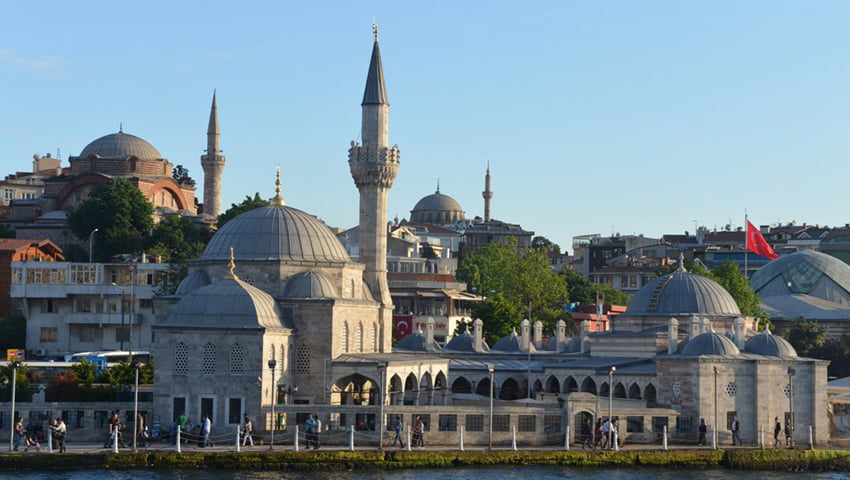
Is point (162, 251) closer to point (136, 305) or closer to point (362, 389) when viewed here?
point (136, 305)

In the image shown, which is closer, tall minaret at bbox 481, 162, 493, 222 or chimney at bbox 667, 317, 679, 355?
chimney at bbox 667, 317, 679, 355

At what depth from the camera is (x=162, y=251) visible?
73.1 meters

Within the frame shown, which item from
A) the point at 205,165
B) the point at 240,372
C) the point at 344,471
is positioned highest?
the point at 205,165

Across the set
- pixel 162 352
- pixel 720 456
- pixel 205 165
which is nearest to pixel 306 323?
pixel 162 352

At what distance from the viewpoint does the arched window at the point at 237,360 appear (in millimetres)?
42156

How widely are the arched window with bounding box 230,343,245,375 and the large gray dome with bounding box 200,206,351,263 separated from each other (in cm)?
607

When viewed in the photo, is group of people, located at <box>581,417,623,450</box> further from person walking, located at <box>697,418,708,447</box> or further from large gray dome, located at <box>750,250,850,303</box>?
large gray dome, located at <box>750,250,850,303</box>

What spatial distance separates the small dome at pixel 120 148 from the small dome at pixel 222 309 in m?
42.5

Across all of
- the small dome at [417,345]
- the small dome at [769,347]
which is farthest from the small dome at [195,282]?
the small dome at [769,347]

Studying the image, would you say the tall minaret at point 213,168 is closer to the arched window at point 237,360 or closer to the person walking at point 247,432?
the arched window at point 237,360

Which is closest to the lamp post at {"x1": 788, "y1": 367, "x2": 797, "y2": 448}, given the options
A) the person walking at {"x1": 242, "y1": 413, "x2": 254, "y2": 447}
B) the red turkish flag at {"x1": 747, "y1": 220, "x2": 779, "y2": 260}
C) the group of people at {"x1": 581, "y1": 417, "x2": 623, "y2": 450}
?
the group of people at {"x1": 581, "y1": 417, "x2": 623, "y2": 450}

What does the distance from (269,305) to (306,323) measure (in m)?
2.29


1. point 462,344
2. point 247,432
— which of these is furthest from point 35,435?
point 462,344

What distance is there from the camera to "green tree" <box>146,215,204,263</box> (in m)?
72.8
